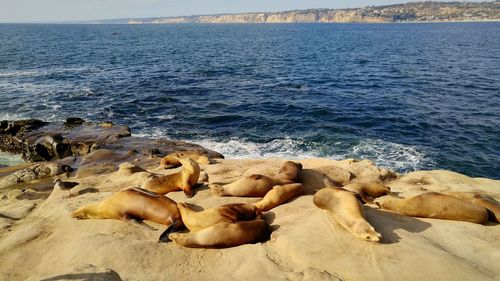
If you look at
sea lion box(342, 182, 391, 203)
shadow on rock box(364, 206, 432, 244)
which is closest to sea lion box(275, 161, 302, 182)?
sea lion box(342, 182, 391, 203)

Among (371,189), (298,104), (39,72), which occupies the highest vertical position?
(371,189)

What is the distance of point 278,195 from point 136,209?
3.06 metres

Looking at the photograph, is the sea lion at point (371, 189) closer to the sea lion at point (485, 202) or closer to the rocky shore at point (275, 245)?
the rocky shore at point (275, 245)

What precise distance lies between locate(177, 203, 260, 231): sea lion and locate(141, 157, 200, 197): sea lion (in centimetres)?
212

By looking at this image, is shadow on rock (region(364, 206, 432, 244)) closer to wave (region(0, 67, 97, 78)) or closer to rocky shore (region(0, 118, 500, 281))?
rocky shore (region(0, 118, 500, 281))

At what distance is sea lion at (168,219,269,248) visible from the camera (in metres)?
6.35

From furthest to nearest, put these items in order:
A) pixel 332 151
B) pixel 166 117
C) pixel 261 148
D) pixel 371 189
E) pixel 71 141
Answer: pixel 166 117, pixel 261 148, pixel 332 151, pixel 71 141, pixel 371 189

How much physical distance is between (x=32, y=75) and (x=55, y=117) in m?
20.3

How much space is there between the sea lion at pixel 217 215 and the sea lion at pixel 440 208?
3065 millimetres

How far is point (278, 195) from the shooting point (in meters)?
8.20

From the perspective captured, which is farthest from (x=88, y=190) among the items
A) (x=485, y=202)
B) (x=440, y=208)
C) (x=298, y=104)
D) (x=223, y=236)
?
(x=298, y=104)

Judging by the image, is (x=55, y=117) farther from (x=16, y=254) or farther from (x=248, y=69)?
(x=248, y=69)

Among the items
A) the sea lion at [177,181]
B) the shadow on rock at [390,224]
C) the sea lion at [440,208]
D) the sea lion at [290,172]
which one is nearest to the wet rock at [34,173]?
the sea lion at [177,181]

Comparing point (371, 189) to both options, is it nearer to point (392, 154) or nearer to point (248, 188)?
point (248, 188)
